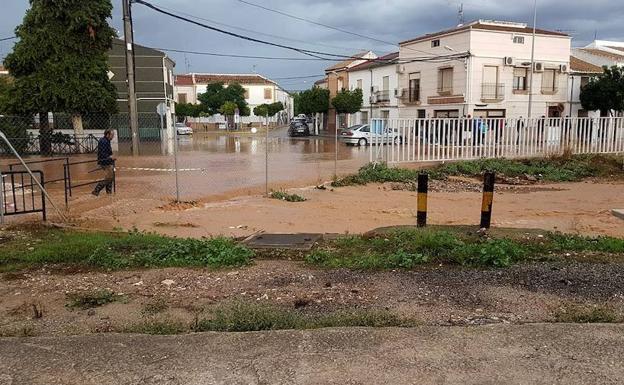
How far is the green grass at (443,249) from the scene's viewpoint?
19.6ft

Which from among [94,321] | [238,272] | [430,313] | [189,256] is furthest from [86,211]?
[430,313]

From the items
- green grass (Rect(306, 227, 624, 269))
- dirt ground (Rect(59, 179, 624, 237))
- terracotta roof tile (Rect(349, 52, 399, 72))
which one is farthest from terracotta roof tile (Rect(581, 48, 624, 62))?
green grass (Rect(306, 227, 624, 269))

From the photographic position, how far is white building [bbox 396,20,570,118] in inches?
1646

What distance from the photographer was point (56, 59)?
27.6 metres

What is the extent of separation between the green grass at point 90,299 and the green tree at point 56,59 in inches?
981

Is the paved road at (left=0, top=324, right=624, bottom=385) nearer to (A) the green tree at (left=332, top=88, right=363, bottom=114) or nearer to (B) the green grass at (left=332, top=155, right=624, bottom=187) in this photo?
(B) the green grass at (left=332, top=155, right=624, bottom=187)

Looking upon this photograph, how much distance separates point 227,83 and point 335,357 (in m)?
89.6

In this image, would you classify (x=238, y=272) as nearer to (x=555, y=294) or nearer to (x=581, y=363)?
(x=555, y=294)

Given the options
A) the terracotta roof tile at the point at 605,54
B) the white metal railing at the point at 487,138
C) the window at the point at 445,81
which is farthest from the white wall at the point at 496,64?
the white metal railing at the point at 487,138

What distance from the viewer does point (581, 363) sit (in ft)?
11.7

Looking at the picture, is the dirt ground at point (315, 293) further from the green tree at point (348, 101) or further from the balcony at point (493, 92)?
the green tree at point (348, 101)

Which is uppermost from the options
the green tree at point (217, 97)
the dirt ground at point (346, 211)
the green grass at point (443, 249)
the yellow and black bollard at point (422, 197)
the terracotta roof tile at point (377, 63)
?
the terracotta roof tile at point (377, 63)

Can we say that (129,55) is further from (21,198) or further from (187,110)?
(187,110)

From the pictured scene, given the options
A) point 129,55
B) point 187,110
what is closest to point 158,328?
point 129,55
